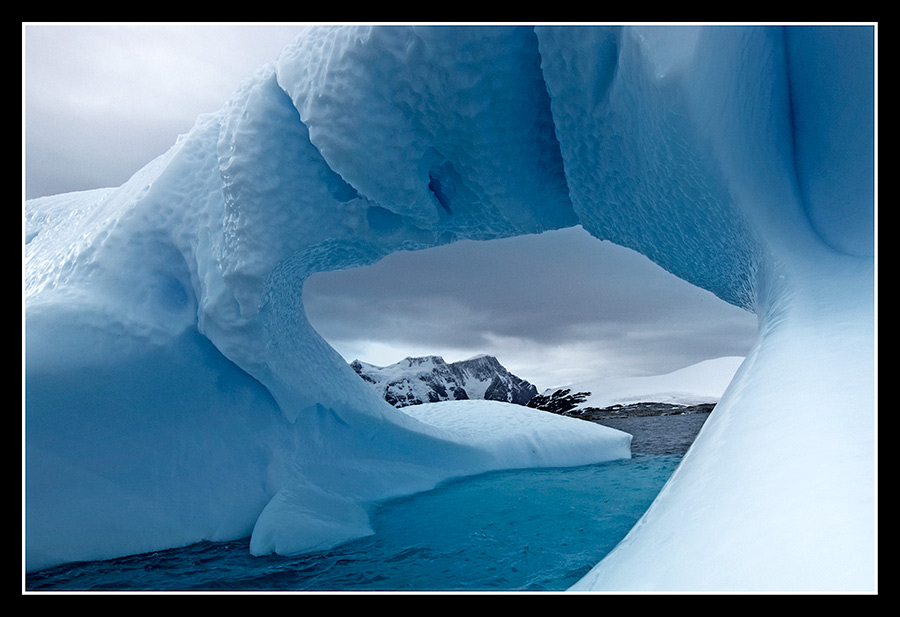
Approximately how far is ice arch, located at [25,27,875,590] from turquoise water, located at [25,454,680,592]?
285mm

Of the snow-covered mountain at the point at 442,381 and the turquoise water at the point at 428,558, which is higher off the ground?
the snow-covered mountain at the point at 442,381

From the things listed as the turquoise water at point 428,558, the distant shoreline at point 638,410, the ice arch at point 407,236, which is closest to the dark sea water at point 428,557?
the turquoise water at point 428,558

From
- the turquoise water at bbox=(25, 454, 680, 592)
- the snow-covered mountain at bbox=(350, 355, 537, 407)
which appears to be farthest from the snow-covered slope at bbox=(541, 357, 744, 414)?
the snow-covered mountain at bbox=(350, 355, 537, 407)

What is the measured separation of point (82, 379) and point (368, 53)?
9.70ft

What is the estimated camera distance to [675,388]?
90.8 ft

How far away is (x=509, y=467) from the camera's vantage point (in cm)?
761

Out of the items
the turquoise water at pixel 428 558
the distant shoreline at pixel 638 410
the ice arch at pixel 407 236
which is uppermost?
the ice arch at pixel 407 236

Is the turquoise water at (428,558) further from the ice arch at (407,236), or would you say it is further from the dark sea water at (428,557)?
the ice arch at (407,236)

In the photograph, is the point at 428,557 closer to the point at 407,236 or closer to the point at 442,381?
the point at 407,236

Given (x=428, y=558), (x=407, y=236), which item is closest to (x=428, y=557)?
(x=428, y=558)

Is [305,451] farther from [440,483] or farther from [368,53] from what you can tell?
[368,53]

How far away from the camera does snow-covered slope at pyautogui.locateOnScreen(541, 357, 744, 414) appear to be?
2642 centimetres

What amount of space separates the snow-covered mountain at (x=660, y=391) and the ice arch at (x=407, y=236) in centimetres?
2238

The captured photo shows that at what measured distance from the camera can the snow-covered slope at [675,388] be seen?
26.4m
